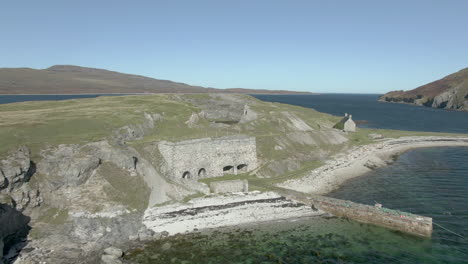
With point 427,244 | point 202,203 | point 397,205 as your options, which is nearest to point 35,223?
point 202,203

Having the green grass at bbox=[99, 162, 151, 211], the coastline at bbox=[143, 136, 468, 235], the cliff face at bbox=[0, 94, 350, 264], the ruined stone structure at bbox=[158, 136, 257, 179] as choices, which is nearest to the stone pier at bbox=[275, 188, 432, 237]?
the coastline at bbox=[143, 136, 468, 235]

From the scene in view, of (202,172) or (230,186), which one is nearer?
(230,186)

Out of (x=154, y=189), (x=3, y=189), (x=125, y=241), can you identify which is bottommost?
(x=125, y=241)

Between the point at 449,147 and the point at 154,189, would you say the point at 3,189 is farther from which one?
the point at 449,147

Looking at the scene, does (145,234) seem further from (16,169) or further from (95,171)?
(16,169)

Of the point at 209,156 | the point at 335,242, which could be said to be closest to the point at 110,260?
the point at 335,242

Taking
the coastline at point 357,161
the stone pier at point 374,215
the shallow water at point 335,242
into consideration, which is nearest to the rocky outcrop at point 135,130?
the shallow water at point 335,242

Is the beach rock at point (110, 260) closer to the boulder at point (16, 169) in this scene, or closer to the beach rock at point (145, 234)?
the beach rock at point (145, 234)

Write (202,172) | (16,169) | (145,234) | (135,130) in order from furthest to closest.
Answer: (135,130) < (202,172) < (145,234) < (16,169)
